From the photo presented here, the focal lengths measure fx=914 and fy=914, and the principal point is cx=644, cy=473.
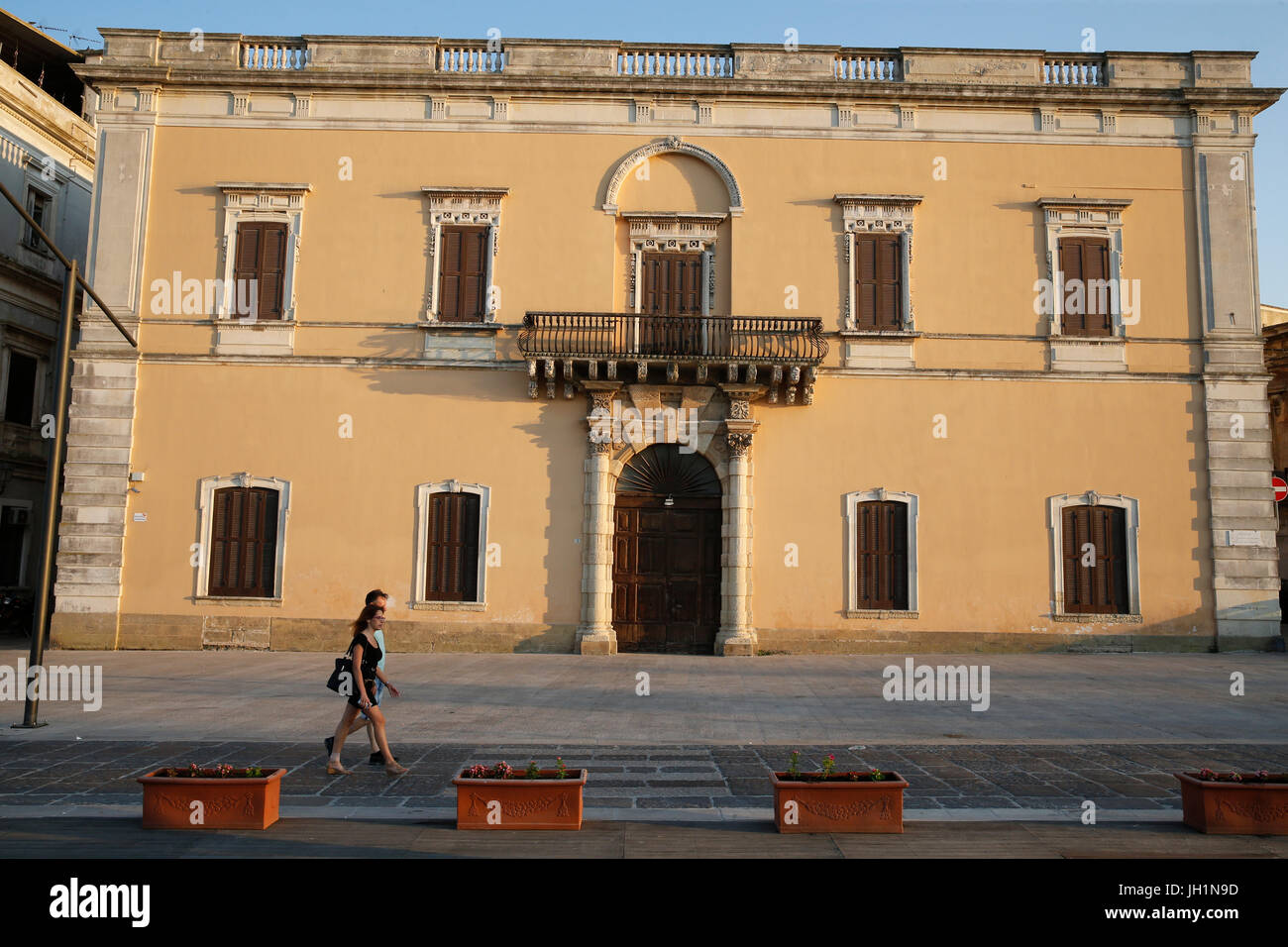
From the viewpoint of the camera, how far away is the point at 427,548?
18250mm

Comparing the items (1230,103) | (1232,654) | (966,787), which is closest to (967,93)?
(1230,103)

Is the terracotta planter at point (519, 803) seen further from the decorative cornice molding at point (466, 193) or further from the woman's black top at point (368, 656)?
the decorative cornice molding at point (466, 193)

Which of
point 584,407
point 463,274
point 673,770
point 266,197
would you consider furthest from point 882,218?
point 673,770

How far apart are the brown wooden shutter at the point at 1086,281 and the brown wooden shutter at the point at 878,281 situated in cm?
345

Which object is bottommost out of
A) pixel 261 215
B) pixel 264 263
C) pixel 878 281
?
pixel 878 281

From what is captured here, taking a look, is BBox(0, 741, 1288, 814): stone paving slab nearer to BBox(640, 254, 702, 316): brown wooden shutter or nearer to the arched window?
the arched window

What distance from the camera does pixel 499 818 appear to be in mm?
6328

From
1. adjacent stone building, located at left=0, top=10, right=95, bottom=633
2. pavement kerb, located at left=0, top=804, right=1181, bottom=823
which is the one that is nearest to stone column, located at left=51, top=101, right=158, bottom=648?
adjacent stone building, located at left=0, top=10, right=95, bottom=633

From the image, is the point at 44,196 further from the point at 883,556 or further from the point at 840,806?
the point at 840,806

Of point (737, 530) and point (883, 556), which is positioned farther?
point (883, 556)

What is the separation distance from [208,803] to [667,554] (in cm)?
1271

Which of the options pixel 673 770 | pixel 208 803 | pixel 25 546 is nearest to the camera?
pixel 208 803

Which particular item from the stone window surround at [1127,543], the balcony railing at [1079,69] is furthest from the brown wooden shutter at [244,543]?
the balcony railing at [1079,69]

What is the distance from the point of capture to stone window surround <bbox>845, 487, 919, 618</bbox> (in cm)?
1805
